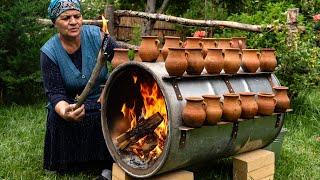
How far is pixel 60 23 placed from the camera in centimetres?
413

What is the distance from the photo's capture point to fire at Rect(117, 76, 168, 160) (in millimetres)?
3510

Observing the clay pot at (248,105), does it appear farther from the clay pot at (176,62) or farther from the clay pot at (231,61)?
the clay pot at (176,62)

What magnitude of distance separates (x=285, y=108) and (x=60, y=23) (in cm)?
192

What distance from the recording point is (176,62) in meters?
3.29

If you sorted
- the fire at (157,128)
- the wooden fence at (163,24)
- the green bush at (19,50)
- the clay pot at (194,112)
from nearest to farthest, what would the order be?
the clay pot at (194,112) → the fire at (157,128) → the wooden fence at (163,24) → the green bush at (19,50)

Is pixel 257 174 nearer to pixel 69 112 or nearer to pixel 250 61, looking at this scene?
pixel 250 61

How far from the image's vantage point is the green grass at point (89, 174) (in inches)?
170

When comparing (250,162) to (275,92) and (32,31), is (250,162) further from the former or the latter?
(32,31)

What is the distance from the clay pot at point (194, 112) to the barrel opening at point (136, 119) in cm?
24

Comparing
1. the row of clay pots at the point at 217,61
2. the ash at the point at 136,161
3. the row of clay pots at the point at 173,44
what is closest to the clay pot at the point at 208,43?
the row of clay pots at the point at 173,44

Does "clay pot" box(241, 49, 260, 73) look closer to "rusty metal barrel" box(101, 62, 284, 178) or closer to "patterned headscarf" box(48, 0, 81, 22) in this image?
"rusty metal barrel" box(101, 62, 284, 178)

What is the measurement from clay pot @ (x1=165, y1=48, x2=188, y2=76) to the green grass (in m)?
1.29

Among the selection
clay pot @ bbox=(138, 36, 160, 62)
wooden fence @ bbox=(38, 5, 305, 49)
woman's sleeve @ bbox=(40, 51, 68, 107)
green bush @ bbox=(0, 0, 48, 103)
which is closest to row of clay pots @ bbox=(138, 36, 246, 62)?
clay pot @ bbox=(138, 36, 160, 62)

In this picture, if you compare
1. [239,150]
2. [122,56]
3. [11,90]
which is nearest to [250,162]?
[239,150]
